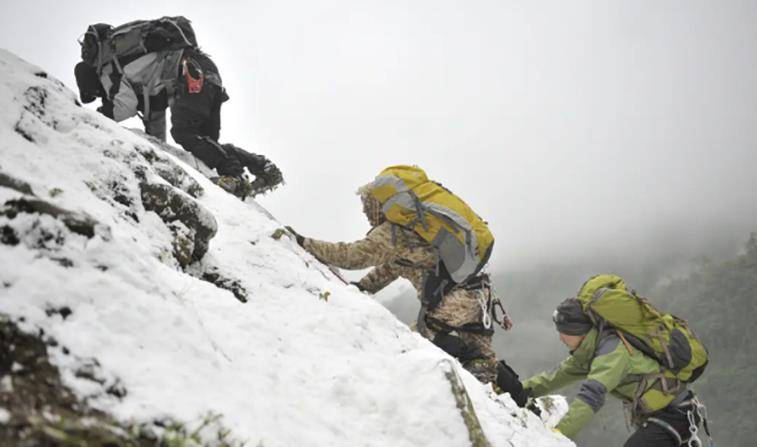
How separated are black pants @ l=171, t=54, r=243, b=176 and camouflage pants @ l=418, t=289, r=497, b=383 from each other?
4430 millimetres

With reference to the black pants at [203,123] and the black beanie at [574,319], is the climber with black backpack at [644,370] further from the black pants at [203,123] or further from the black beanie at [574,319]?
the black pants at [203,123]

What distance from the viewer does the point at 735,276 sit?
251 feet

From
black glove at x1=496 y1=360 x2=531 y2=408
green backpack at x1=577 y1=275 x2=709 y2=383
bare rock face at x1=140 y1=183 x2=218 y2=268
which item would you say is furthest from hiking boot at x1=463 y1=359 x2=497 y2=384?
bare rock face at x1=140 y1=183 x2=218 y2=268

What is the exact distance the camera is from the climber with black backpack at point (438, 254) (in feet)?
21.0

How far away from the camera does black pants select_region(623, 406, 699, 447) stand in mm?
6125

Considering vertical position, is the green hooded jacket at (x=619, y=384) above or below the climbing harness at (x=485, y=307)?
below

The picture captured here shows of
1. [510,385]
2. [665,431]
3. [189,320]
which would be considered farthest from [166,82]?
[665,431]

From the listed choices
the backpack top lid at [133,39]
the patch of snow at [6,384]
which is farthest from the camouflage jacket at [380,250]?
the patch of snow at [6,384]

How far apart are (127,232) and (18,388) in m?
1.95

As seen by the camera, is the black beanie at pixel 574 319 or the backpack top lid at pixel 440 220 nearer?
the backpack top lid at pixel 440 220

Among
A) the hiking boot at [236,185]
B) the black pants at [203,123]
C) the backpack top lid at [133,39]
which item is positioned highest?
the backpack top lid at [133,39]

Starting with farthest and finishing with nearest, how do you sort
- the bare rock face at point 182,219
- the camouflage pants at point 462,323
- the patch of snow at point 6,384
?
the camouflage pants at point 462,323 < the bare rock face at point 182,219 < the patch of snow at point 6,384

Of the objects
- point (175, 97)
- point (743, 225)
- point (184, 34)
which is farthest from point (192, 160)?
point (743, 225)

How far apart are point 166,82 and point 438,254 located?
18.4 ft
